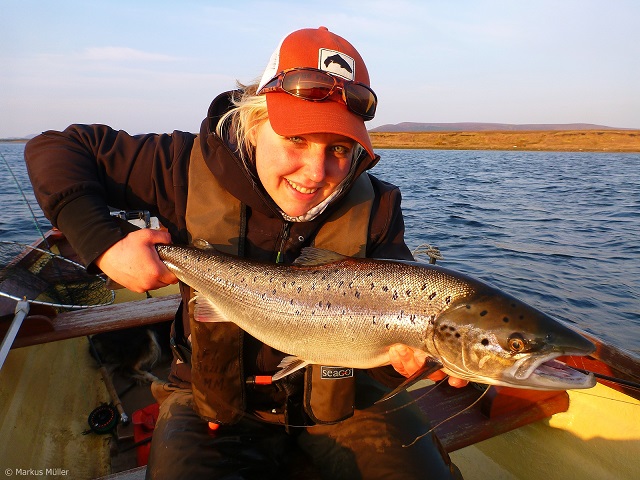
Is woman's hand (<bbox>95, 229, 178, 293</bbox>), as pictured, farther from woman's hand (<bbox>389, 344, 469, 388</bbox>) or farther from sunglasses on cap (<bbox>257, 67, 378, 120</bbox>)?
woman's hand (<bbox>389, 344, 469, 388</bbox>)

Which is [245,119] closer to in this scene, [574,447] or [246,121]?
[246,121]

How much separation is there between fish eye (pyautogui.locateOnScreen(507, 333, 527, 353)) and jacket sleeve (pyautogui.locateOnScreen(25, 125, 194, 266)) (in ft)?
7.75

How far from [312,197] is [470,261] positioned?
1109cm

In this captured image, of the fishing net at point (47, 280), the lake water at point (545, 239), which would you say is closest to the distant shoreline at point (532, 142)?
the lake water at point (545, 239)

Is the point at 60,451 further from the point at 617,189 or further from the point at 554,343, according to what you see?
the point at 617,189

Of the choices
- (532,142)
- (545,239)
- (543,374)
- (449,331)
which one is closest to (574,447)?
(543,374)

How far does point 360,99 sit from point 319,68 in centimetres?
33

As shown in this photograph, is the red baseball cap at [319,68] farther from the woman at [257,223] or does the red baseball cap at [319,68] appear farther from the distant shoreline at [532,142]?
the distant shoreline at [532,142]

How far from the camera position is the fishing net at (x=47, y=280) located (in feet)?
16.4

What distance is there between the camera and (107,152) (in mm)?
3070

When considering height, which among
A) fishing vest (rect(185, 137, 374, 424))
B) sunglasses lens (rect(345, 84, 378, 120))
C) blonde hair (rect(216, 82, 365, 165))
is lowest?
fishing vest (rect(185, 137, 374, 424))

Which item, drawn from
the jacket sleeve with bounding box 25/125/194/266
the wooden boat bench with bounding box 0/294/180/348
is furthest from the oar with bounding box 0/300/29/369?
the jacket sleeve with bounding box 25/125/194/266

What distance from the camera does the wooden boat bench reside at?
4.14m

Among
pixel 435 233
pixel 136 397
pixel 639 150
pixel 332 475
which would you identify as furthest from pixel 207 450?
pixel 639 150
